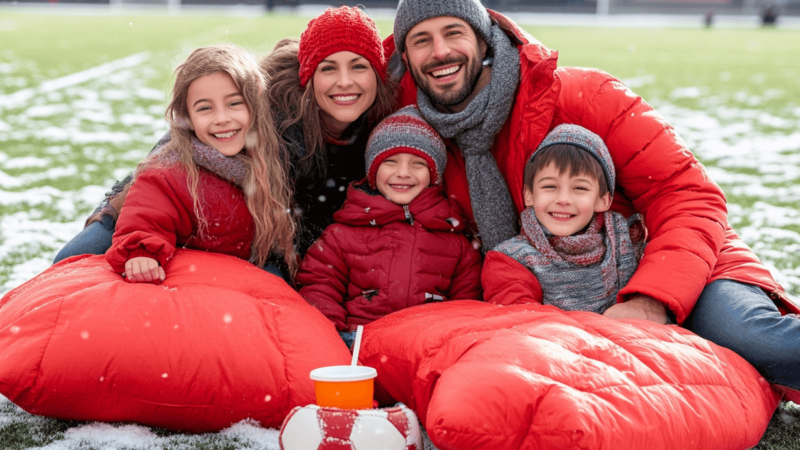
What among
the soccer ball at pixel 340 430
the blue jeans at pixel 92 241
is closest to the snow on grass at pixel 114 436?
the soccer ball at pixel 340 430

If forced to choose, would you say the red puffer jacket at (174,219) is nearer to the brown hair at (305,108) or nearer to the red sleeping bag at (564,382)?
the brown hair at (305,108)

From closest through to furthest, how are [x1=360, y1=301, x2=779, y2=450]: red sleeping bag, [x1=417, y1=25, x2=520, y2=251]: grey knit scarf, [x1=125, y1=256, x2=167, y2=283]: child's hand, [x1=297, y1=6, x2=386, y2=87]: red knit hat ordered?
1. [x1=360, y1=301, x2=779, y2=450]: red sleeping bag
2. [x1=125, y1=256, x2=167, y2=283]: child's hand
3. [x1=417, y1=25, x2=520, y2=251]: grey knit scarf
4. [x1=297, y1=6, x2=386, y2=87]: red knit hat

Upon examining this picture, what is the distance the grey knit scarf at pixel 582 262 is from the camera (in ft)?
8.65

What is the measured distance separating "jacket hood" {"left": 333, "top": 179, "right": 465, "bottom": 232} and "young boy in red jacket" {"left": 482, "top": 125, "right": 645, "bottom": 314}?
0.89ft

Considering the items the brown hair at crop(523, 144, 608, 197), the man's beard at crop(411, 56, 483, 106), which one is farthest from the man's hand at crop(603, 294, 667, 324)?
the man's beard at crop(411, 56, 483, 106)

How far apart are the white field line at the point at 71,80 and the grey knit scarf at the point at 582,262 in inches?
308

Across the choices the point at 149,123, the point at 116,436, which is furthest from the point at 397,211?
the point at 149,123

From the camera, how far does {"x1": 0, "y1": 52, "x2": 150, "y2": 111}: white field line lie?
8.98 metres

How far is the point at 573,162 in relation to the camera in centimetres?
264

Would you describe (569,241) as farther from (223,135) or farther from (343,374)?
(223,135)

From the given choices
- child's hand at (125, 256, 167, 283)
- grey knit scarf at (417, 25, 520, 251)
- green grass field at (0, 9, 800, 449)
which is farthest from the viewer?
green grass field at (0, 9, 800, 449)

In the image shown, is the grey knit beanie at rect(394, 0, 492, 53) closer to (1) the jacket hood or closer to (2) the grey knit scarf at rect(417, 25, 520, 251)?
(2) the grey knit scarf at rect(417, 25, 520, 251)

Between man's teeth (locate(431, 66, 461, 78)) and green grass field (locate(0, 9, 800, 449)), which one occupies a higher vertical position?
man's teeth (locate(431, 66, 461, 78))

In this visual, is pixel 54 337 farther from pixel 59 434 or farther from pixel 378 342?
pixel 378 342
